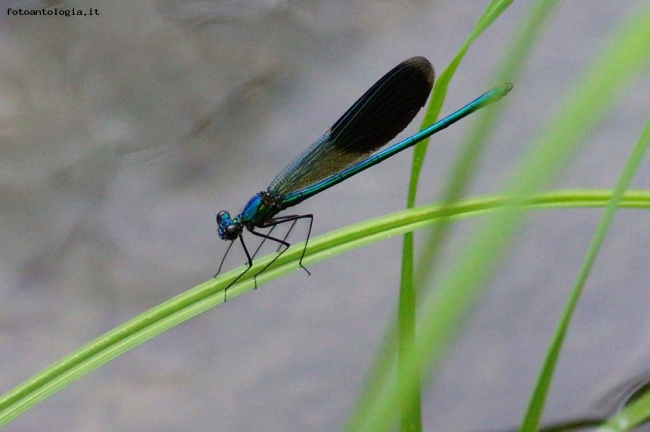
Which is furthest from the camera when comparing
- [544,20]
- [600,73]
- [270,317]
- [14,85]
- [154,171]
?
[14,85]

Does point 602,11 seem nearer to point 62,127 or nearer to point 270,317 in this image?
point 270,317

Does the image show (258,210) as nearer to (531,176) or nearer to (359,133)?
(359,133)

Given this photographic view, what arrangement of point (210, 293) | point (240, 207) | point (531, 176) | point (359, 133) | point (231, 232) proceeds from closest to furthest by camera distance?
point (531, 176)
point (210, 293)
point (231, 232)
point (359, 133)
point (240, 207)

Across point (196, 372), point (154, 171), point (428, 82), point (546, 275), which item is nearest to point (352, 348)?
point (196, 372)

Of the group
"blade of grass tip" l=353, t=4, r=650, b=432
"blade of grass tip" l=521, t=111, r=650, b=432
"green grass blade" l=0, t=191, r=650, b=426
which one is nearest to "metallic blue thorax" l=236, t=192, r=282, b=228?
"green grass blade" l=0, t=191, r=650, b=426

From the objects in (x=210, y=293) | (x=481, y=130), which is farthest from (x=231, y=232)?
(x=481, y=130)

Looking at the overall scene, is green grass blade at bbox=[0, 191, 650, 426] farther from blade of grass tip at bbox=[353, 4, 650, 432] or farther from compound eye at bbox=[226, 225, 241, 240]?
blade of grass tip at bbox=[353, 4, 650, 432]
